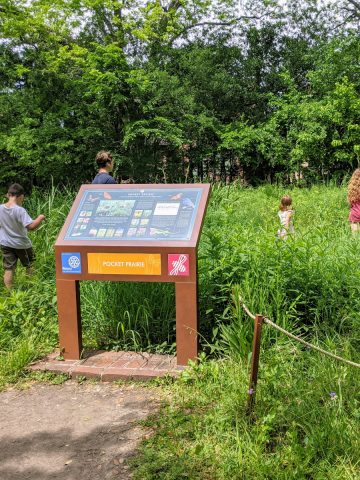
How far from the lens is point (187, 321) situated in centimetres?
397

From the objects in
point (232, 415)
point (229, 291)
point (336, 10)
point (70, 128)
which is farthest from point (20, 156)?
point (336, 10)

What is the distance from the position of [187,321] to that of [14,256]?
313cm

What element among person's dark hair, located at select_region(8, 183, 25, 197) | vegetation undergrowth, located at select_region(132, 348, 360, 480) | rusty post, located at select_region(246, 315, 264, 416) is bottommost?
vegetation undergrowth, located at select_region(132, 348, 360, 480)

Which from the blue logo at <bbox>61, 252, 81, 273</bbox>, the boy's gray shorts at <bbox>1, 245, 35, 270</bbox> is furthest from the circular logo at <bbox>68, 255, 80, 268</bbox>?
the boy's gray shorts at <bbox>1, 245, 35, 270</bbox>

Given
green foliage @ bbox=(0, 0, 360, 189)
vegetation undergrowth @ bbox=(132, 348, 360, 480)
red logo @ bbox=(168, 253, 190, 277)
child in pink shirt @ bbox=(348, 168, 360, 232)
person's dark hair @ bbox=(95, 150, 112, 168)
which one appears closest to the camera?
vegetation undergrowth @ bbox=(132, 348, 360, 480)

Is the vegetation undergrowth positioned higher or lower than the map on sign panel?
lower

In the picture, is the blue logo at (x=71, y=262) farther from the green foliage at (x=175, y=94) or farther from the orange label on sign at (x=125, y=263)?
the green foliage at (x=175, y=94)

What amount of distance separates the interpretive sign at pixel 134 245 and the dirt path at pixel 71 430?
21.9 inches

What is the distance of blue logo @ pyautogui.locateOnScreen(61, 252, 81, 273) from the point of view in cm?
419

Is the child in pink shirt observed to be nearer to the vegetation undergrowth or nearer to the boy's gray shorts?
the vegetation undergrowth

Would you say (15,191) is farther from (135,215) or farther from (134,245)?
(134,245)

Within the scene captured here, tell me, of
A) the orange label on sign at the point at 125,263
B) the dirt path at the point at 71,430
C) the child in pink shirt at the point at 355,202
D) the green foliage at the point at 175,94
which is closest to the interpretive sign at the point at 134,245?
the orange label on sign at the point at 125,263

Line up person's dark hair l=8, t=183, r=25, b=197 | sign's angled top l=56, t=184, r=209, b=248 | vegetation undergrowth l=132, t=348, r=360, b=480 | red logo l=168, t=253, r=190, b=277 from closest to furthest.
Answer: vegetation undergrowth l=132, t=348, r=360, b=480, red logo l=168, t=253, r=190, b=277, sign's angled top l=56, t=184, r=209, b=248, person's dark hair l=8, t=183, r=25, b=197

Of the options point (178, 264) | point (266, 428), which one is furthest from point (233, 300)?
point (266, 428)
